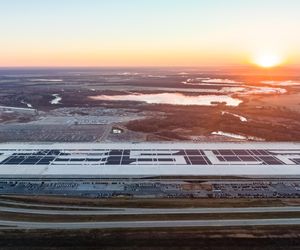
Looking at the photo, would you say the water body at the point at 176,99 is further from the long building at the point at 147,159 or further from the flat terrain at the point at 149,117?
the long building at the point at 147,159

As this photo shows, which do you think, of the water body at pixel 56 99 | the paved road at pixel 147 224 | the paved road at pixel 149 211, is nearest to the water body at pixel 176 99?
the water body at pixel 56 99

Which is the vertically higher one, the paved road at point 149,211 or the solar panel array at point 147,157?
the paved road at point 149,211

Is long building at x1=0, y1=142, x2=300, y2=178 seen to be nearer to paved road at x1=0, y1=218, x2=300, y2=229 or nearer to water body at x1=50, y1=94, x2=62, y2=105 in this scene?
paved road at x1=0, y1=218, x2=300, y2=229

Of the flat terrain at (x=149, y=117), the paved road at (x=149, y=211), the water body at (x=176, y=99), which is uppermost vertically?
the paved road at (x=149, y=211)

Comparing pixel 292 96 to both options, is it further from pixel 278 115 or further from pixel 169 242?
pixel 169 242

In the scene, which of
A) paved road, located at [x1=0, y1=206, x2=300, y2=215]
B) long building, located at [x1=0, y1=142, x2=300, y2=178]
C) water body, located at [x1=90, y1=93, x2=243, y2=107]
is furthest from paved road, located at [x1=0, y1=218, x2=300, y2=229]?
water body, located at [x1=90, y1=93, x2=243, y2=107]

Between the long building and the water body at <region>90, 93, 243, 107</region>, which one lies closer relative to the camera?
the long building
